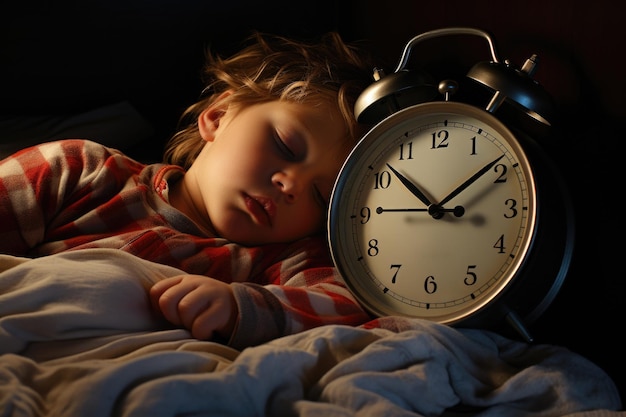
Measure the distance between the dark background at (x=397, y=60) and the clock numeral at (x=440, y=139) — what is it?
167mm

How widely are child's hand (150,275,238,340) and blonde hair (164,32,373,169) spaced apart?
1.61 ft

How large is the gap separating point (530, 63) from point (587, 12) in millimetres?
133

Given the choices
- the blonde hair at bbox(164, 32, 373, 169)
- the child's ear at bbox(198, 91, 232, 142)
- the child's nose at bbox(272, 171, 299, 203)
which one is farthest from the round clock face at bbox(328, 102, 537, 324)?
the child's ear at bbox(198, 91, 232, 142)

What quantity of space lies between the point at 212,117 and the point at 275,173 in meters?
0.31

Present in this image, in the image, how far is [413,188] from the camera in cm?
113

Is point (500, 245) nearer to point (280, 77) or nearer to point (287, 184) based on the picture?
point (287, 184)

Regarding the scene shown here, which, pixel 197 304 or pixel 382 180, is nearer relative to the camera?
pixel 197 304

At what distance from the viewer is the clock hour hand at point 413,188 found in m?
1.11

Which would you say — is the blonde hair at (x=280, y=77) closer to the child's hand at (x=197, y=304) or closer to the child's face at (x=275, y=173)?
the child's face at (x=275, y=173)

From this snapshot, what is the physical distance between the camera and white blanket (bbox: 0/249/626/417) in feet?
2.49

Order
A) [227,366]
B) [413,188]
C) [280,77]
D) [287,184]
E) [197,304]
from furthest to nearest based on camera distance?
[280,77] → [287,184] → [413,188] → [197,304] → [227,366]

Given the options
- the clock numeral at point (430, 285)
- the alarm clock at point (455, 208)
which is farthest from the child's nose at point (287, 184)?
the clock numeral at point (430, 285)

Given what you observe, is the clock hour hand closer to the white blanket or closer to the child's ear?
the white blanket

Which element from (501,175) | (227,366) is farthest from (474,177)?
(227,366)
